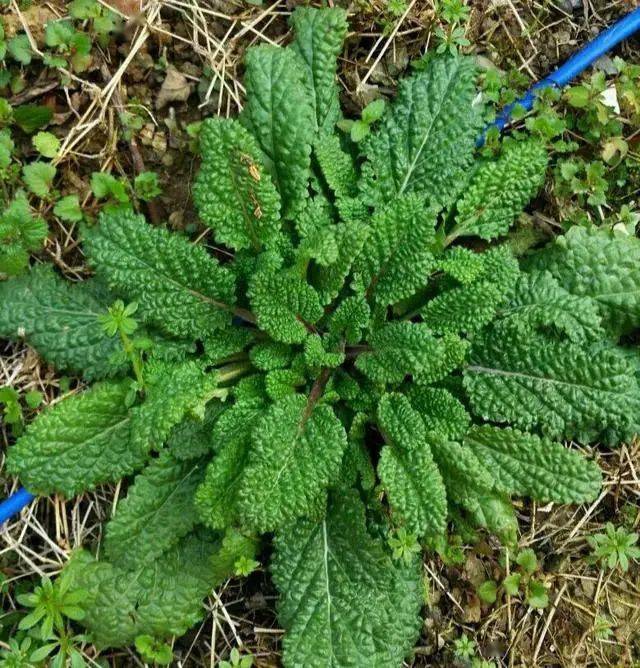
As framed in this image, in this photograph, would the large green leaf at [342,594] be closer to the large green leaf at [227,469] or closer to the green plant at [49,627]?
the large green leaf at [227,469]

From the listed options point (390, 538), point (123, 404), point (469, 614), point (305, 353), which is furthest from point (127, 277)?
point (469, 614)

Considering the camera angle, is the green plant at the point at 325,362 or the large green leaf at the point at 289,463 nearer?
the large green leaf at the point at 289,463

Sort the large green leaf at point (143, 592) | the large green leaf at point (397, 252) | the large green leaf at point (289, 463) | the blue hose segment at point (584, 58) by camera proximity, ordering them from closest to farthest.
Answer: the large green leaf at point (289, 463), the large green leaf at point (397, 252), the large green leaf at point (143, 592), the blue hose segment at point (584, 58)

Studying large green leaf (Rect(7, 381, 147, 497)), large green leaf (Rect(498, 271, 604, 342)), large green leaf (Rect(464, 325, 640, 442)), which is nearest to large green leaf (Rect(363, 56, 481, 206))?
large green leaf (Rect(498, 271, 604, 342))

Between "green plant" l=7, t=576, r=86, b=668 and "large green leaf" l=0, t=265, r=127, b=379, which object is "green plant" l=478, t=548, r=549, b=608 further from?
"large green leaf" l=0, t=265, r=127, b=379

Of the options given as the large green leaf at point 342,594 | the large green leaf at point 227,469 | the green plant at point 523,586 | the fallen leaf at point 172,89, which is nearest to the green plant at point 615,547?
the green plant at point 523,586

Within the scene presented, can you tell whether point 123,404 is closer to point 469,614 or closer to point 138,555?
point 138,555

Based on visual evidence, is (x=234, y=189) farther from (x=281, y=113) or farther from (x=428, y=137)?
(x=428, y=137)
